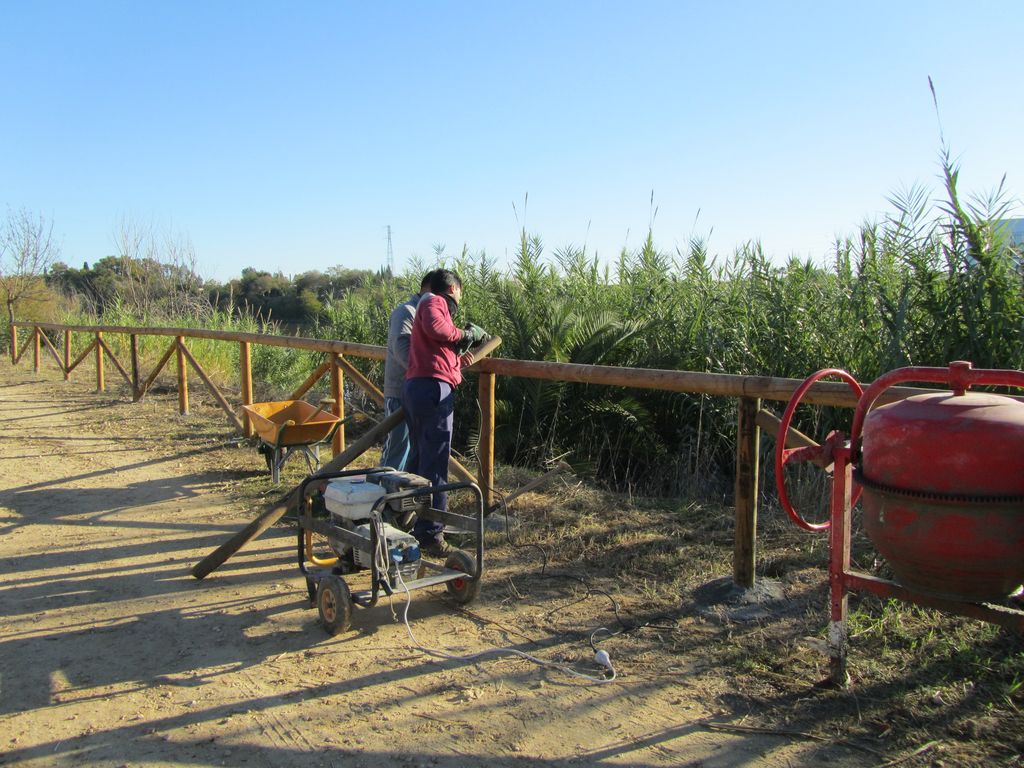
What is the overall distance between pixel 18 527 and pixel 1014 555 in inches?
247

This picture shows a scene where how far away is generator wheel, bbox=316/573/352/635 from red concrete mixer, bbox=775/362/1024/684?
2389 millimetres

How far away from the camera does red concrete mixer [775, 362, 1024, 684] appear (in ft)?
8.40

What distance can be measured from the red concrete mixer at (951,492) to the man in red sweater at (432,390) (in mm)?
2805

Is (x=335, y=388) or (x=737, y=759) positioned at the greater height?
(x=335, y=388)

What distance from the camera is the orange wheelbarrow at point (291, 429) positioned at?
20.9 ft

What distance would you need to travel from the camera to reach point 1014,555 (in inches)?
103

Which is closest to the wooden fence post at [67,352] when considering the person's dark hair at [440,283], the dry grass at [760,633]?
the person's dark hair at [440,283]

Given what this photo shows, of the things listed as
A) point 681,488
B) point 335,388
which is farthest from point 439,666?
point 335,388

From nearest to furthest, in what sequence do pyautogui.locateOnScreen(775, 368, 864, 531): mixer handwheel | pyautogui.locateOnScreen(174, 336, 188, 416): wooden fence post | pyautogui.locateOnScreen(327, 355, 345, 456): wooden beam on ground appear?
pyautogui.locateOnScreen(775, 368, 864, 531): mixer handwheel → pyautogui.locateOnScreen(327, 355, 345, 456): wooden beam on ground → pyautogui.locateOnScreen(174, 336, 188, 416): wooden fence post

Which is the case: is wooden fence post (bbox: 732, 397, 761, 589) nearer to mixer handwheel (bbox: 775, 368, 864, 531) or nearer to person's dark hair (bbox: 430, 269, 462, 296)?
mixer handwheel (bbox: 775, 368, 864, 531)

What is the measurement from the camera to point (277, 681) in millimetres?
3424

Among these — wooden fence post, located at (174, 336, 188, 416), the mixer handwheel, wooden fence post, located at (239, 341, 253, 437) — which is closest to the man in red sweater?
the mixer handwheel

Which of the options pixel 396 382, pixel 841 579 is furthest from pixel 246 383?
pixel 841 579

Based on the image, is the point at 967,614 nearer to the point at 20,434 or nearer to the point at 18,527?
the point at 18,527
